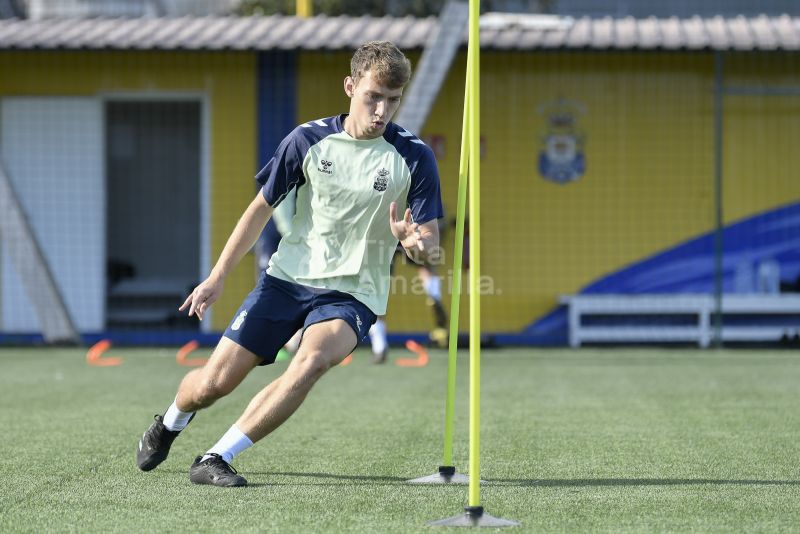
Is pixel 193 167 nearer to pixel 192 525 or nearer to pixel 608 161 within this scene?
pixel 608 161

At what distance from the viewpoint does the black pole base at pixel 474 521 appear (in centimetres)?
447

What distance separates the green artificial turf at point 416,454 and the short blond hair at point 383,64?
5.26 feet

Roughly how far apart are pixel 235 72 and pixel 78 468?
33.6 ft

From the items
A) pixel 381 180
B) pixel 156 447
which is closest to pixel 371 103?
pixel 381 180

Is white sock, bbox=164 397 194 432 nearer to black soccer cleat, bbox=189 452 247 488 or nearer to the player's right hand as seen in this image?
black soccer cleat, bbox=189 452 247 488

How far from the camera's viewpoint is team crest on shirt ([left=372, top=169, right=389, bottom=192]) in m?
5.46

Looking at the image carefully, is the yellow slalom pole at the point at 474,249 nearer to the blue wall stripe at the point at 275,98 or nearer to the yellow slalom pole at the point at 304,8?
the blue wall stripe at the point at 275,98

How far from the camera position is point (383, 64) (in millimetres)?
5125

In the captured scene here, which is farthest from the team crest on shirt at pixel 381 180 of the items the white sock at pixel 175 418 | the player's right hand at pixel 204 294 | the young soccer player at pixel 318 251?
the white sock at pixel 175 418

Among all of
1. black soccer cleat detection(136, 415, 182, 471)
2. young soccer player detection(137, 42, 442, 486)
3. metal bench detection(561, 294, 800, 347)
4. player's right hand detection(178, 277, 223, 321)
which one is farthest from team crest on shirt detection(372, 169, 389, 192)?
metal bench detection(561, 294, 800, 347)

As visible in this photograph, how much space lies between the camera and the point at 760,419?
7.95m

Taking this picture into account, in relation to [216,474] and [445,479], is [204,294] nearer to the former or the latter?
[216,474]

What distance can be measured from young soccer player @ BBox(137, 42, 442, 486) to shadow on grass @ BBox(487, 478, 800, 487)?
90 cm

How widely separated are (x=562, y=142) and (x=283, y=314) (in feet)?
34.0
